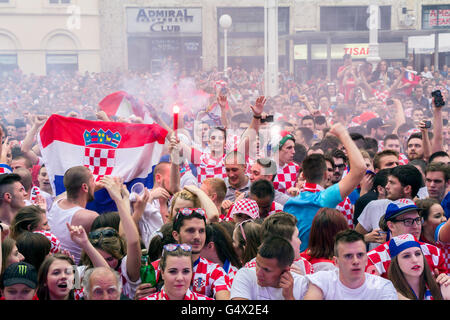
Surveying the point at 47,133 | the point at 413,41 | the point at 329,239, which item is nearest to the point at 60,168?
the point at 47,133

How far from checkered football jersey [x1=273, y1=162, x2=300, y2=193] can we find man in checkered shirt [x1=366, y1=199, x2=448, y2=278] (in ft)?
6.07

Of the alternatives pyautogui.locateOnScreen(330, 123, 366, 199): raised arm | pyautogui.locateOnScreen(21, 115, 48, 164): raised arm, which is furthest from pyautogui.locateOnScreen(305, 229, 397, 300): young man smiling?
pyautogui.locateOnScreen(21, 115, 48, 164): raised arm

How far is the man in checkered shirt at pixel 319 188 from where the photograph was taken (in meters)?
4.28

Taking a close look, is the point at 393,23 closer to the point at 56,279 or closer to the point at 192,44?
the point at 192,44

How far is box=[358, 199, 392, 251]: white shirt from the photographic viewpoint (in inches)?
185

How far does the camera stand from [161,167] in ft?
17.9

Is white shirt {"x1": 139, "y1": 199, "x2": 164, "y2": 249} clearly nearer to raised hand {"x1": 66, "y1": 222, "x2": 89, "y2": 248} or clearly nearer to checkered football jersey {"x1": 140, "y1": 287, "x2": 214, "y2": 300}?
raised hand {"x1": 66, "y1": 222, "x2": 89, "y2": 248}

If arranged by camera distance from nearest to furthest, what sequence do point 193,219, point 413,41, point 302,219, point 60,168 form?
point 193,219 < point 302,219 < point 60,168 < point 413,41

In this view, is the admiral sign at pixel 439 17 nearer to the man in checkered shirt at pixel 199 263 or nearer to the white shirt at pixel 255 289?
the man in checkered shirt at pixel 199 263

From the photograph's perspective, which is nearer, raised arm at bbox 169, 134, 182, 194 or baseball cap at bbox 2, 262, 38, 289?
baseball cap at bbox 2, 262, 38, 289

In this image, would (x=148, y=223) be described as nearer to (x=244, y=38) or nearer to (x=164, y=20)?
(x=164, y=20)

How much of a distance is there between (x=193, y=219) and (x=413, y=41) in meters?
15.2
